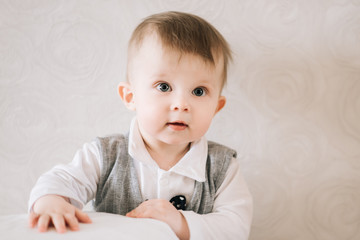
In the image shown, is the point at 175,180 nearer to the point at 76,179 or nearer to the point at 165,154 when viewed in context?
the point at 165,154

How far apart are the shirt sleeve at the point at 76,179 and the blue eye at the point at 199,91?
298 mm

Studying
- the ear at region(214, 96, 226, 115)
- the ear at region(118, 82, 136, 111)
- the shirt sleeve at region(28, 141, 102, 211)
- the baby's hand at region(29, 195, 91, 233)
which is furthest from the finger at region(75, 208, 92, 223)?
the ear at region(214, 96, 226, 115)

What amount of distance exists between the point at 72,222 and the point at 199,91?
416 mm

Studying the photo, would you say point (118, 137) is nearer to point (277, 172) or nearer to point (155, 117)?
point (155, 117)

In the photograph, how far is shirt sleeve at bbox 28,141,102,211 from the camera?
2.44 feet

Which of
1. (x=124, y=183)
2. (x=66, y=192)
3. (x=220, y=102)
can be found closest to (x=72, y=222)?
(x=66, y=192)

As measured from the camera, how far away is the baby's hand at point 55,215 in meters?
0.58

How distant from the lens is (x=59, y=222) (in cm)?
59

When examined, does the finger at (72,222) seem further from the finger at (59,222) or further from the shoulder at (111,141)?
the shoulder at (111,141)

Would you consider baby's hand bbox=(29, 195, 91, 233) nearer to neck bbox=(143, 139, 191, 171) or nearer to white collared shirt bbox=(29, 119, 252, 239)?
white collared shirt bbox=(29, 119, 252, 239)

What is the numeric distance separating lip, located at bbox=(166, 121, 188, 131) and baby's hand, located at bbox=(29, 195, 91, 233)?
0.28m

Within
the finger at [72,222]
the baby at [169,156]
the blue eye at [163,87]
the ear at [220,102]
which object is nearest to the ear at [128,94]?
the baby at [169,156]

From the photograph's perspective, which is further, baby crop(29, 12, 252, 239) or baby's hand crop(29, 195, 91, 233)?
baby crop(29, 12, 252, 239)

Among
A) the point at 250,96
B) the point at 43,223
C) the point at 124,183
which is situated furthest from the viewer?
the point at 250,96
